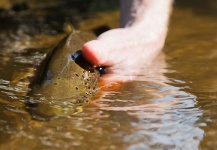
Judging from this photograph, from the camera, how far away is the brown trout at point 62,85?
1.34 metres

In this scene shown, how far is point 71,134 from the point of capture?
1174mm

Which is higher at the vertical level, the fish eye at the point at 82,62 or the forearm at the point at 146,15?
the forearm at the point at 146,15

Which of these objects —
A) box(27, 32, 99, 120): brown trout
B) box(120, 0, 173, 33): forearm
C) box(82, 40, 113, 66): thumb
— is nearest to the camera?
box(27, 32, 99, 120): brown trout

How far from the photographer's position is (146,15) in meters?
2.12

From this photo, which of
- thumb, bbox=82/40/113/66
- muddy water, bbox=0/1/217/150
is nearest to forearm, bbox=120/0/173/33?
muddy water, bbox=0/1/217/150

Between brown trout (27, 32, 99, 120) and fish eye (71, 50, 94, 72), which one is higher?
fish eye (71, 50, 94, 72)

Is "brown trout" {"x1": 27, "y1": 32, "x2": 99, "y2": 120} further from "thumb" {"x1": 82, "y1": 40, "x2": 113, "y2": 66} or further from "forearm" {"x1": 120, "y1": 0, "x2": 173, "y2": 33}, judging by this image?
"forearm" {"x1": 120, "y1": 0, "x2": 173, "y2": 33}

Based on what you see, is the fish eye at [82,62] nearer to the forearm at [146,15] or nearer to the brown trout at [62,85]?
the brown trout at [62,85]

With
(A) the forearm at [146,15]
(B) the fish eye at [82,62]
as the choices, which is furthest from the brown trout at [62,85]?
(A) the forearm at [146,15]

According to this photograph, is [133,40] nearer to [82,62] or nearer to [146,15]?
[146,15]

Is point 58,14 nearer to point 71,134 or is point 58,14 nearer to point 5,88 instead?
point 5,88

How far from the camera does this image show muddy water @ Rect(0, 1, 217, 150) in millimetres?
1134

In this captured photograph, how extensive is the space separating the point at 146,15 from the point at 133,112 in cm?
90

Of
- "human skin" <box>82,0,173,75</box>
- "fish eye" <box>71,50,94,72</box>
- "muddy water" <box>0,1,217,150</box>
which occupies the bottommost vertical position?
"muddy water" <box>0,1,217,150</box>
